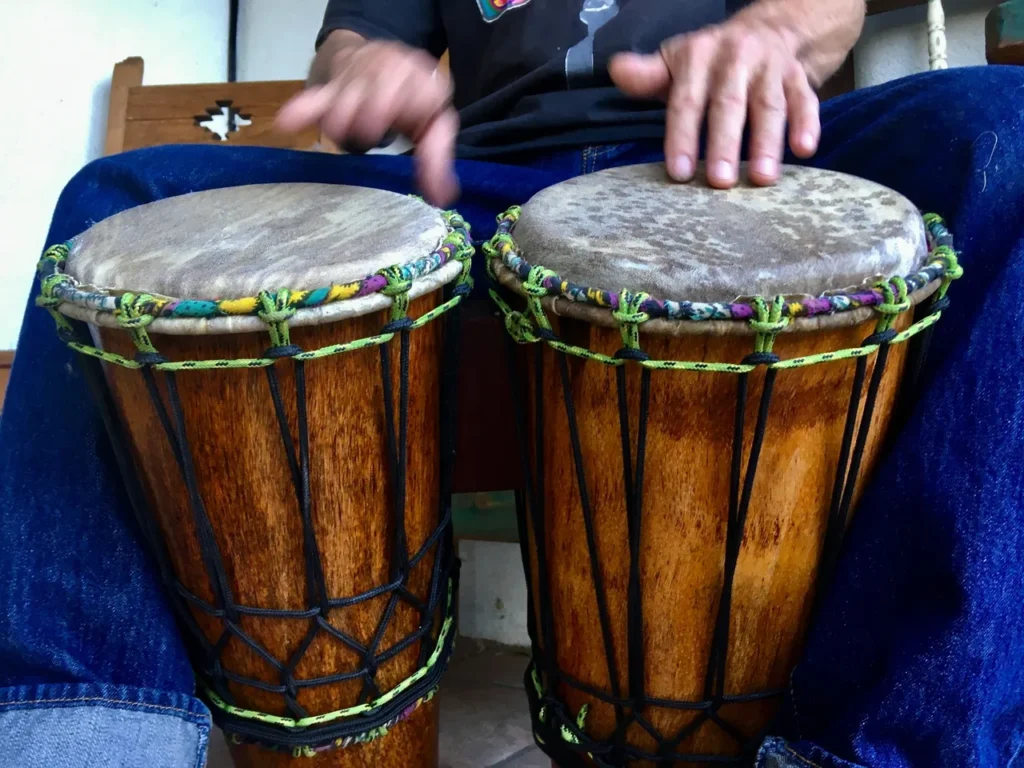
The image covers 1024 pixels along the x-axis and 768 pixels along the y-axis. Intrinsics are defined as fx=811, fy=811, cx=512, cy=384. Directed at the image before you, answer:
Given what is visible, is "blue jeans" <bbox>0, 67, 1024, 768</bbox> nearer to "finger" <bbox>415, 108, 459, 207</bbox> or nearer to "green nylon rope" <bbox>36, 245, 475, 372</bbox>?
"green nylon rope" <bbox>36, 245, 475, 372</bbox>

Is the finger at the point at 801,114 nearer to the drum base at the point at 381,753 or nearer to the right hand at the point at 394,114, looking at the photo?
the right hand at the point at 394,114

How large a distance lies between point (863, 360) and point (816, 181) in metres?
0.18

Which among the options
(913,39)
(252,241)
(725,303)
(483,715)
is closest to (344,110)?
(252,241)

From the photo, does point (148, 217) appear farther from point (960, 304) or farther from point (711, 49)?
point (960, 304)

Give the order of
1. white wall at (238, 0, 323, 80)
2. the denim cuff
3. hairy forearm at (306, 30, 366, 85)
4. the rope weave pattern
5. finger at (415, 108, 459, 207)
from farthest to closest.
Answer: white wall at (238, 0, 323, 80) < hairy forearm at (306, 30, 366, 85) < finger at (415, 108, 459, 207) < the denim cuff < the rope weave pattern

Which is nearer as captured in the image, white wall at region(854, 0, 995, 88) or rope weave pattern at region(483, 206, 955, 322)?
rope weave pattern at region(483, 206, 955, 322)

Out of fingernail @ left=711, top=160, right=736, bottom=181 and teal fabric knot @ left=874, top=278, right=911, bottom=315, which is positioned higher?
fingernail @ left=711, top=160, right=736, bottom=181

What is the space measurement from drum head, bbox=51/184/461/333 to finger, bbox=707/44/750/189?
0.22 metres

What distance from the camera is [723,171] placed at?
25.2 inches

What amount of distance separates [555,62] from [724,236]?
0.48m

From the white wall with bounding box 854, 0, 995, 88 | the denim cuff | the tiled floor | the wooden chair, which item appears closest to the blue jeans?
the denim cuff

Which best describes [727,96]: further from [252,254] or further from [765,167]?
[252,254]

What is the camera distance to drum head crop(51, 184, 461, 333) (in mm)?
521

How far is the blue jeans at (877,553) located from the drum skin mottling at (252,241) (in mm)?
166
